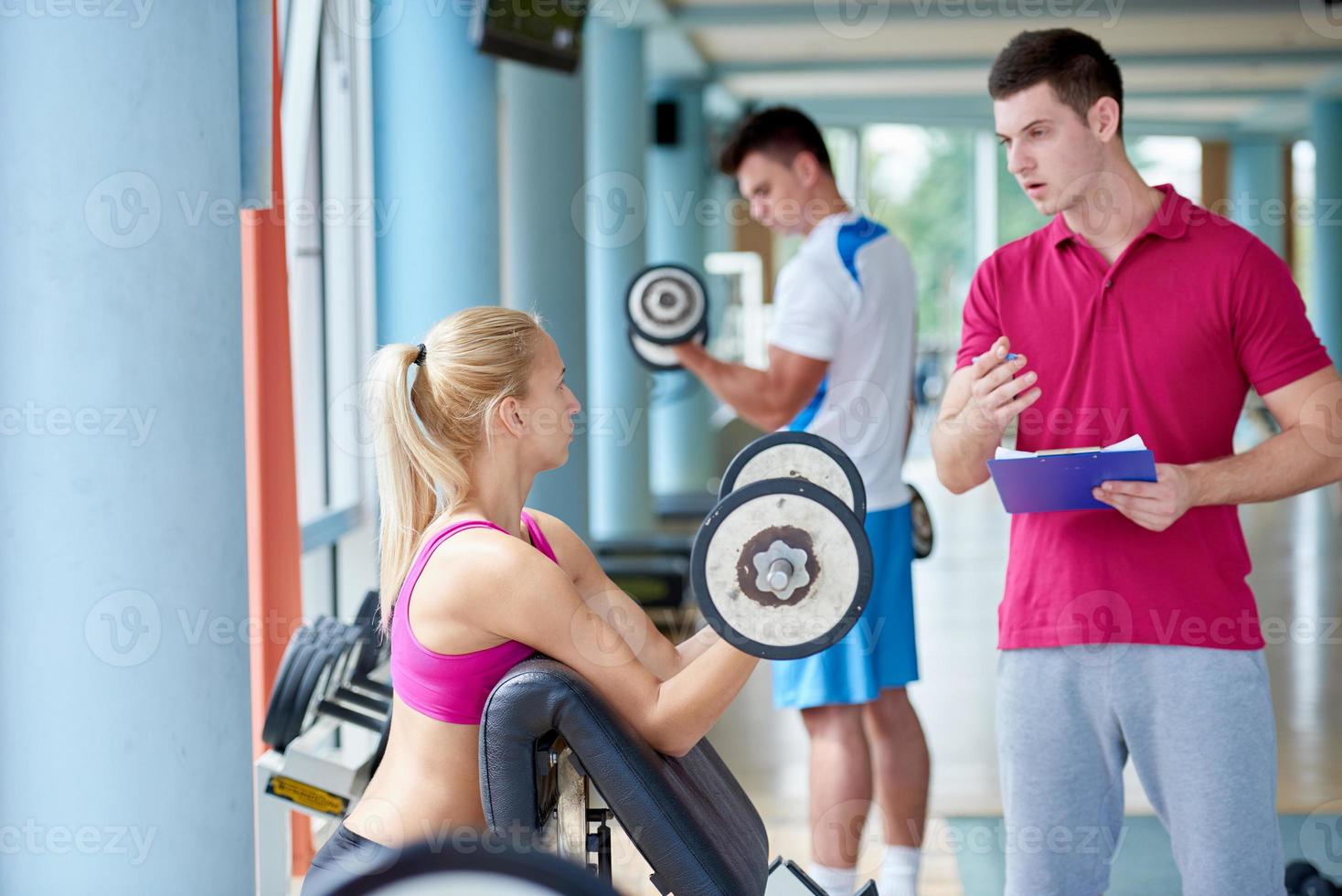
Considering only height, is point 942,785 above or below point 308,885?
below

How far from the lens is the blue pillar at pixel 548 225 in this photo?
190 inches

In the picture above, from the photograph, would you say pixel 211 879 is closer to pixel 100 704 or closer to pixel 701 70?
pixel 100 704

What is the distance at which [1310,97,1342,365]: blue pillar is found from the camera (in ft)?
40.0

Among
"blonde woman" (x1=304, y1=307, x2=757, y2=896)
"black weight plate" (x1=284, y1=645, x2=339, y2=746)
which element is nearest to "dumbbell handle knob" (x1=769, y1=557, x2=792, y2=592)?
"blonde woman" (x1=304, y1=307, x2=757, y2=896)

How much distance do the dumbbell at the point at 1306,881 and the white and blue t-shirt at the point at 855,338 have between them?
1020 millimetres

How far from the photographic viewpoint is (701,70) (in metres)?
10.5

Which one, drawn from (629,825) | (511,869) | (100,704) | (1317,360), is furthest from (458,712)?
(1317,360)

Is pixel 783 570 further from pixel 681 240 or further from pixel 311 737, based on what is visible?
pixel 681 240

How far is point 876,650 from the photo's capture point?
273cm

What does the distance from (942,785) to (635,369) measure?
Result: 4.41 m

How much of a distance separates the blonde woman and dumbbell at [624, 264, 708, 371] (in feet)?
4.04

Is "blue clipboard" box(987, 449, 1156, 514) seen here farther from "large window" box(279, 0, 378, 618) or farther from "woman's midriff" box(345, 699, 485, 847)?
"large window" box(279, 0, 378, 618)

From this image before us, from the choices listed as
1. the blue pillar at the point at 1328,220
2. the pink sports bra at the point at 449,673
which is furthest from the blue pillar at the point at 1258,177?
the pink sports bra at the point at 449,673

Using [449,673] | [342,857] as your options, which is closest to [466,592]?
[449,673]
